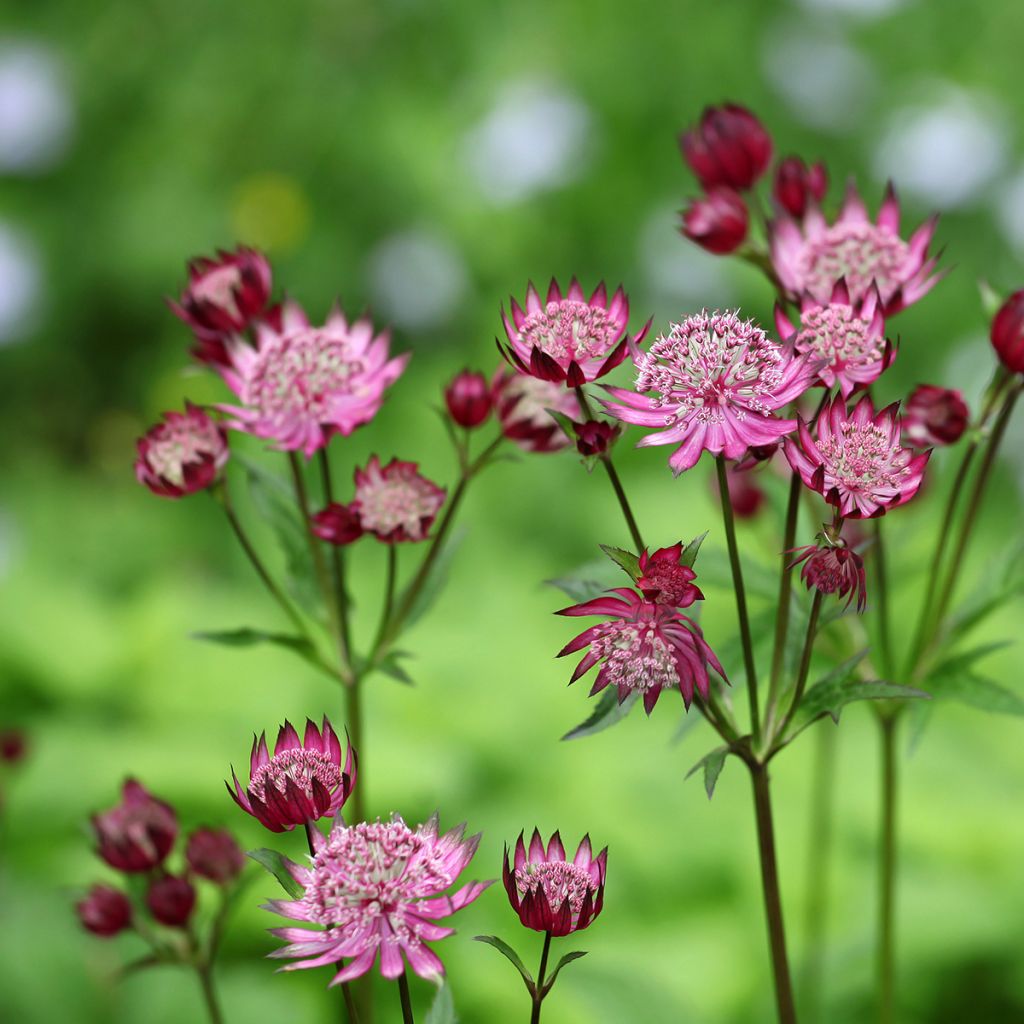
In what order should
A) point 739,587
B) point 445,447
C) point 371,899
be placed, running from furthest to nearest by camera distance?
1. point 445,447
2. point 739,587
3. point 371,899

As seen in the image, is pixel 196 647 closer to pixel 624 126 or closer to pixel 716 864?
pixel 716 864

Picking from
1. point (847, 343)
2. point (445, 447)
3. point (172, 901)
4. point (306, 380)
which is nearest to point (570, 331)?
point (847, 343)

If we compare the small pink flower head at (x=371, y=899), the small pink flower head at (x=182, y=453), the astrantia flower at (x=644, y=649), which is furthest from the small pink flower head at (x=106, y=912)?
the astrantia flower at (x=644, y=649)

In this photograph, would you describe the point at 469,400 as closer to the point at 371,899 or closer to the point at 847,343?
the point at 847,343

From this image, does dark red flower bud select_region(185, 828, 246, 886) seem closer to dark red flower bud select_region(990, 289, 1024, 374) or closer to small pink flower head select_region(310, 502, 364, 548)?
small pink flower head select_region(310, 502, 364, 548)

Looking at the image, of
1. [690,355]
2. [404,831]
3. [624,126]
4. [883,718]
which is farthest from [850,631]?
[624,126]

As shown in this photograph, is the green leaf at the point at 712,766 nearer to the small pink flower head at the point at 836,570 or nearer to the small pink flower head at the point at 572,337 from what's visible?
the small pink flower head at the point at 836,570

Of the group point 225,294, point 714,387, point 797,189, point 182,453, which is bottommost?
point 714,387
